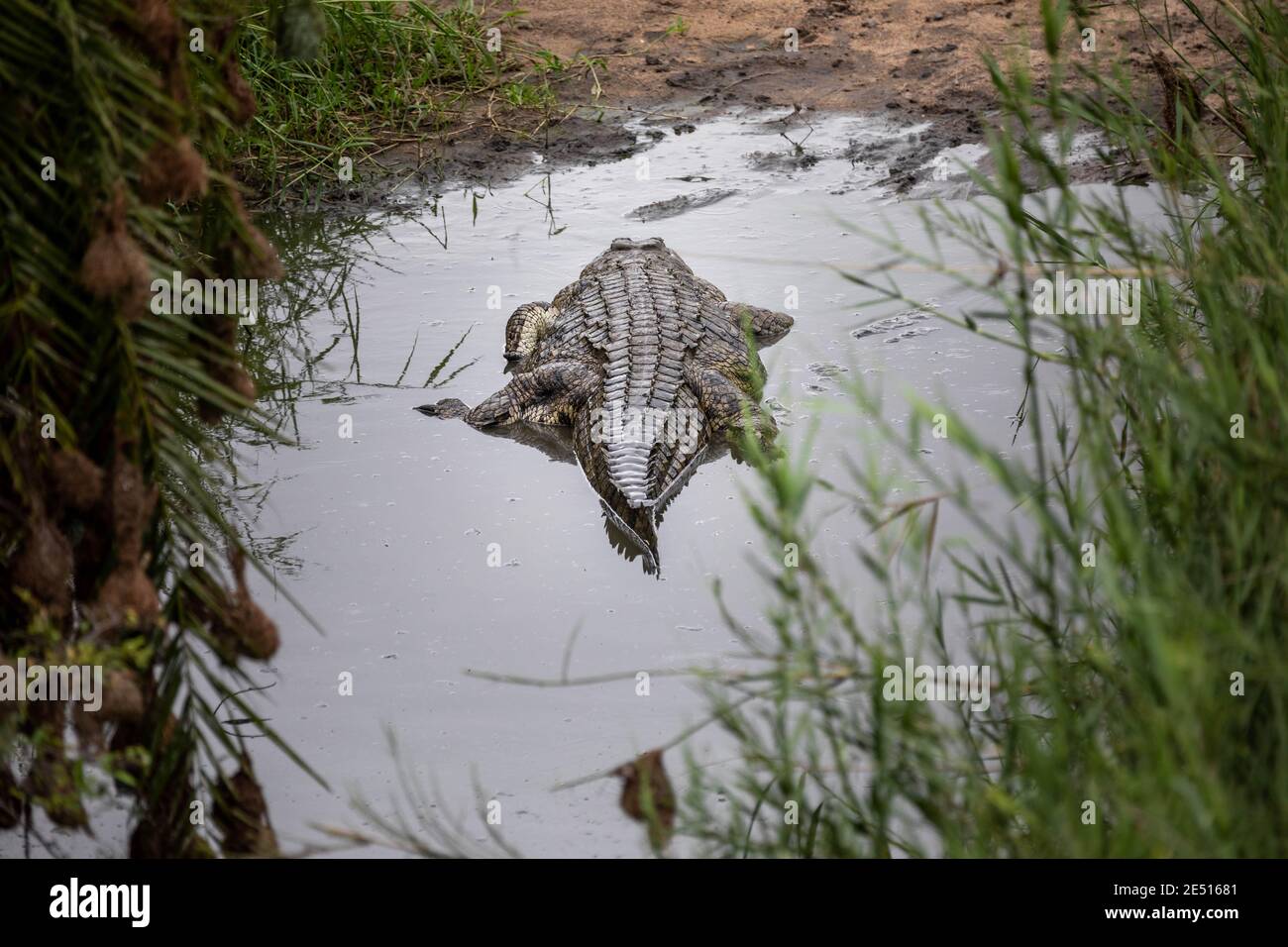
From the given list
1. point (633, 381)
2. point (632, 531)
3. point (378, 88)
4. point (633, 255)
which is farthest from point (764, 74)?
point (632, 531)

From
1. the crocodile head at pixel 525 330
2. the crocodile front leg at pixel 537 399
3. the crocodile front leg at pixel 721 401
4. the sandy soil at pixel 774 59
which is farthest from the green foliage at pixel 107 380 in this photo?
the sandy soil at pixel 774 59

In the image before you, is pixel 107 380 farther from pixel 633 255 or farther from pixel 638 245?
pixel 638 245

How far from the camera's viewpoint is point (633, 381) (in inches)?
288

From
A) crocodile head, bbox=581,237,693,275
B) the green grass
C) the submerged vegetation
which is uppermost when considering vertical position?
the green grass

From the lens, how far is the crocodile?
6734 mm

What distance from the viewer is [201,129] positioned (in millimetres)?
3518

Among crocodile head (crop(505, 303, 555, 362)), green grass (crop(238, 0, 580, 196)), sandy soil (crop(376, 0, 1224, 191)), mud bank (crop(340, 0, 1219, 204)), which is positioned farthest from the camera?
sandy soil (crop(376, 0, 1224, 191))

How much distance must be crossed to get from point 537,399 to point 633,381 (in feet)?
2.14

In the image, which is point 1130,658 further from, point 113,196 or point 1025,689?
point 113,196

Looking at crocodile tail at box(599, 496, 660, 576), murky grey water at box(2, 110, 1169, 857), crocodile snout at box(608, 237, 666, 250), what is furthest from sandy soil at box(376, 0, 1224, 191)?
crocodile tail at box(599, 496, 660, 576)

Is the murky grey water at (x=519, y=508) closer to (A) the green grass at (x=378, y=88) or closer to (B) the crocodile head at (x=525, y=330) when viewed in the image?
(B) the crocodile head at (x=525, y=330)

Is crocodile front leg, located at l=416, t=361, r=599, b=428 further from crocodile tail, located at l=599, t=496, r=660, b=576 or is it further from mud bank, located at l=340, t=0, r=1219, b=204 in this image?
mud bank, located at l=340, t=0, r=1219, b=204

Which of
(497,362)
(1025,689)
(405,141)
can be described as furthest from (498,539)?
(405,141)

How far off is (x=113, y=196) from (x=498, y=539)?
3660 millimetres
